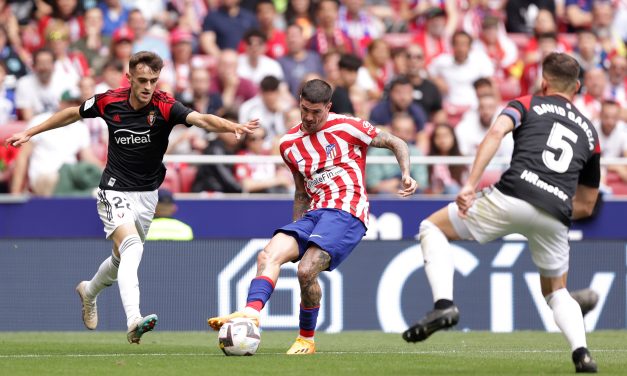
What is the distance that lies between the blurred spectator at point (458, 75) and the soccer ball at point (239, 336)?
10.6 meters

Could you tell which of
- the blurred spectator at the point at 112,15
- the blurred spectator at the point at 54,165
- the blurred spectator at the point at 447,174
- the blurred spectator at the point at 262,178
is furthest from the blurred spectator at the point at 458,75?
the blurred spectator at the point at 54,165

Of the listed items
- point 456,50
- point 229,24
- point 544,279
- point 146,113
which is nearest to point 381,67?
point 456,50

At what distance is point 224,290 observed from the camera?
607 inches

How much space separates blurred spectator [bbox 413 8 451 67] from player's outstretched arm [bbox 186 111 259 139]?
10112 millimetres

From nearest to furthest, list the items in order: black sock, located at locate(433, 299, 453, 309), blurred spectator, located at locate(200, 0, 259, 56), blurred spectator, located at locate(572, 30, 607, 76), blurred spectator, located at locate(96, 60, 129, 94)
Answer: black sock, located at locate(433, 299, 453, 309)
blurred spectator, located at locate(96, 60, 129, 94)
blurred spectator, located at locate(200, 0, 259, 56)
blurred spectator, located at locate(572, 30, 607, 76)

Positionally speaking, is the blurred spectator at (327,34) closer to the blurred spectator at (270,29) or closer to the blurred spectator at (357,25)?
the blurred spectator at (357,25)

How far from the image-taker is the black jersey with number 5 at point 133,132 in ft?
36.8

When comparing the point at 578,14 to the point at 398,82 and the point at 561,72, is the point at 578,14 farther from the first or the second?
the point at 561,72

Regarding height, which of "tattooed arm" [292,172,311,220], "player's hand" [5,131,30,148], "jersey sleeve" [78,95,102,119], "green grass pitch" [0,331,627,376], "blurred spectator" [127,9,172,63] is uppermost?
"blurred spectator" [127,9,172,63]

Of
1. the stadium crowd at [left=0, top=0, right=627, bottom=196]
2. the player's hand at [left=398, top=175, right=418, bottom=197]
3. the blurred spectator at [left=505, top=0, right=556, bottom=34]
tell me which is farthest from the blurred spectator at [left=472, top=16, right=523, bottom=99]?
the player's hand at [left=398, top=175, right=418, bottom=197]

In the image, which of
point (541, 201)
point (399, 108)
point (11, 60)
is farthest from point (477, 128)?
point (541, 201)

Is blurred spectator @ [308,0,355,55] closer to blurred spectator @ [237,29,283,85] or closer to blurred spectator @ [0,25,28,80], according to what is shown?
blurred spectator @ [237,29,283,85]

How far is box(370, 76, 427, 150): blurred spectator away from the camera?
18.1m

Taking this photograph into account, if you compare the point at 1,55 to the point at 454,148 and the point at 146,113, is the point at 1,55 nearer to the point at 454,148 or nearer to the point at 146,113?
the point at 454,148
